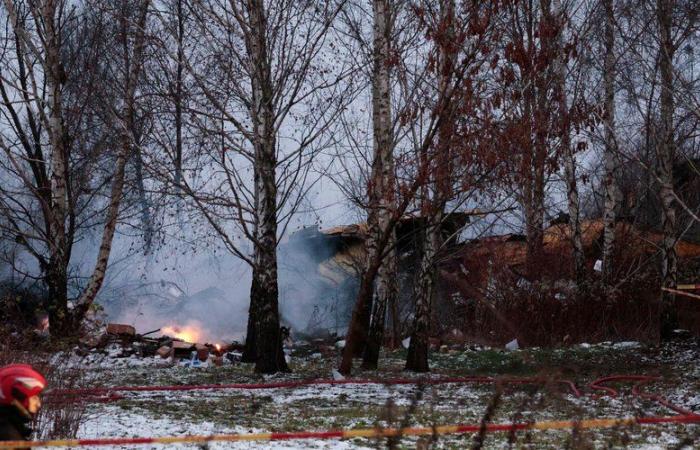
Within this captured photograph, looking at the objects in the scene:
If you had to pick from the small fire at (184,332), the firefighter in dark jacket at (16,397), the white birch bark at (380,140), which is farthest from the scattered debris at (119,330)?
the firefighter in dark jacket at (16,397)

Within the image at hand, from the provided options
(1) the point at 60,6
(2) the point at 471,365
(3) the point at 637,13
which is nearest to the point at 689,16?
(3) the point at 637,13

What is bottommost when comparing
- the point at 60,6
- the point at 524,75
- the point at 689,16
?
the point at 524,75

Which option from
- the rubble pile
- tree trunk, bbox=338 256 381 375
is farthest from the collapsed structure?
tree trunk, bbox=338 256 381 375

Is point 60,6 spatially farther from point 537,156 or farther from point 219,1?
point 537,156

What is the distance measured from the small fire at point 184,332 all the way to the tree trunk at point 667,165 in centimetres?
1118

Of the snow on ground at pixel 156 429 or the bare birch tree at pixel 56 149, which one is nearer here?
the snow on ground at pixel 156 429

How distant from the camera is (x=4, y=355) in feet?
29.4

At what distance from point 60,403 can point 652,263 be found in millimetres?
18053

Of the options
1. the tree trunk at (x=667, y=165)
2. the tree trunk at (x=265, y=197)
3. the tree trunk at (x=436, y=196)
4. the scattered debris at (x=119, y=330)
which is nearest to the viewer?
the tree trunk at (x=436, y=196)

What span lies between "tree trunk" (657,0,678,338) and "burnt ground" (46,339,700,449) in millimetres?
720

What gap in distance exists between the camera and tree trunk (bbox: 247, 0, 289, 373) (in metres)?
13.8

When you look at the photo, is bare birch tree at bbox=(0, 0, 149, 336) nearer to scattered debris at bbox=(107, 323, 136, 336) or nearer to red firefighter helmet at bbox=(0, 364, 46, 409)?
scattered debris at bbox=(107, 323, 136, 336)

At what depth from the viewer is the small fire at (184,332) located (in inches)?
838

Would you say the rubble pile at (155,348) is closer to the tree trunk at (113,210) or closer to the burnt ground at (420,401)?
the burnt ground at (420,401)
